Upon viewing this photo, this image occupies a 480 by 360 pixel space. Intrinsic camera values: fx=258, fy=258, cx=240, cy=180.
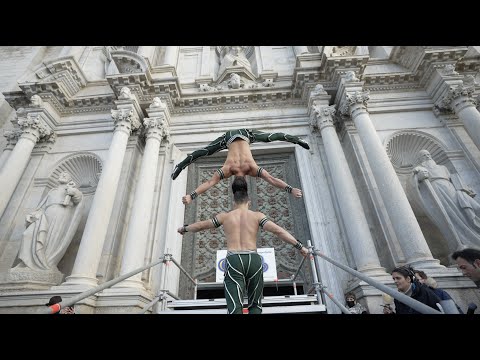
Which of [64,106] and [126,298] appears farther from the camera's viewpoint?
[64,106]

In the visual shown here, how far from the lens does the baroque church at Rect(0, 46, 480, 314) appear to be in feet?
18.8

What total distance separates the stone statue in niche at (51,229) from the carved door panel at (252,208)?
2874 millimetres

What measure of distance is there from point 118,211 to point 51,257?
1747mm

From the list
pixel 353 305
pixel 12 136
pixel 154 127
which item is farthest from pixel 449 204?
pixel 12 136

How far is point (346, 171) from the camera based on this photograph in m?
6.78

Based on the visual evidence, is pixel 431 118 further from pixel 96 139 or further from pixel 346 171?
pixel 96 139

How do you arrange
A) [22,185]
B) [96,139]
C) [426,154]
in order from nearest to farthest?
[426,154] < [22,185] < [96,139]

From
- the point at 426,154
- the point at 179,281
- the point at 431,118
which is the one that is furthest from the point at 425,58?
the point at 179,281

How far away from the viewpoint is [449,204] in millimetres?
5945

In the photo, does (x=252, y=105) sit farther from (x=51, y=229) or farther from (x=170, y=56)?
(x=51, y=229)

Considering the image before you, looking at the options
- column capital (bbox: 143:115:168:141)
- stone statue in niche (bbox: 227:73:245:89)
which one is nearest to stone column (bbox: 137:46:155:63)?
column capital (bbox: 143:115:168:141)

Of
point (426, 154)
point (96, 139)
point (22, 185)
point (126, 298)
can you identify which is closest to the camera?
point (126, 298)

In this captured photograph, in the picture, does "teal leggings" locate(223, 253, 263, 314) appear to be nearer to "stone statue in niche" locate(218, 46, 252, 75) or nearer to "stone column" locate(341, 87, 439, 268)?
"stone column" locate(341, 87, 439, 268)

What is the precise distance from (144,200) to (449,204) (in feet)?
24.1
